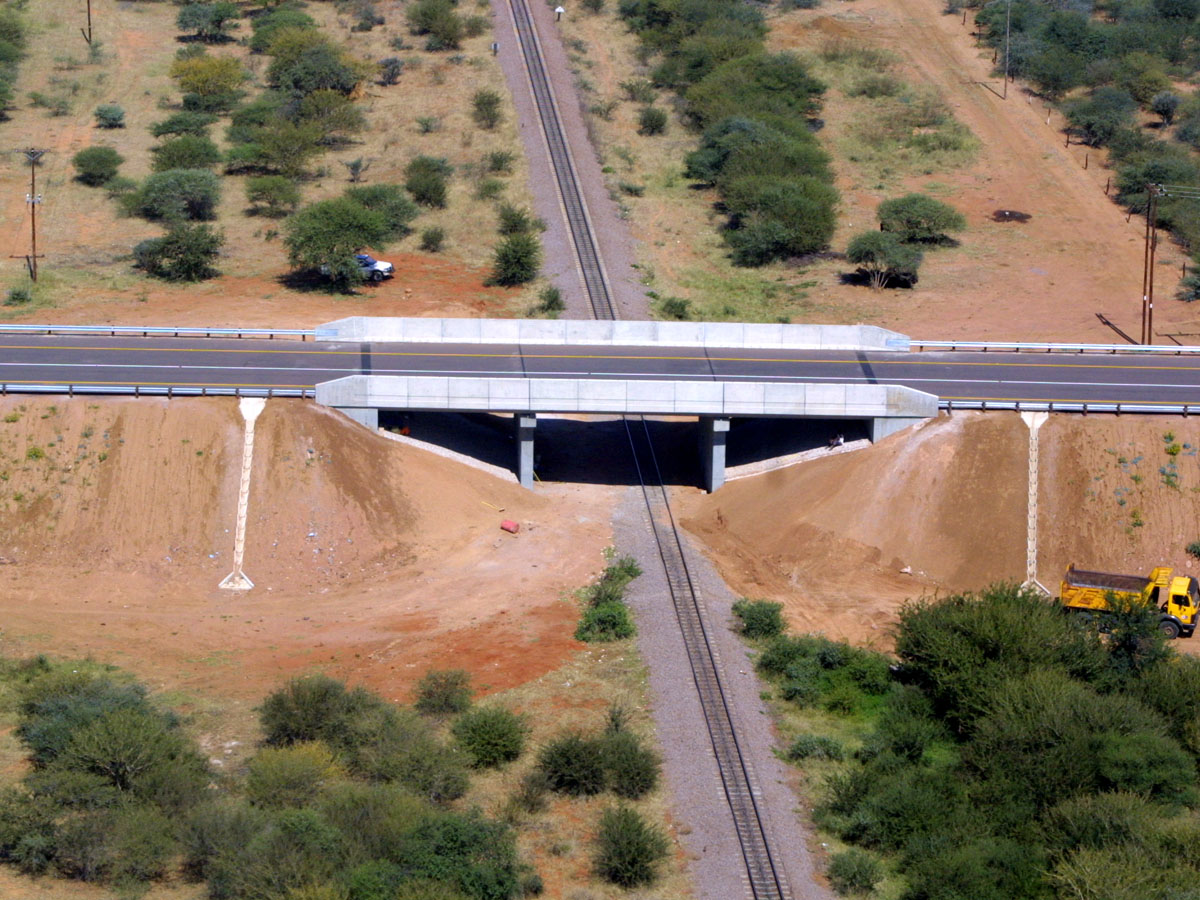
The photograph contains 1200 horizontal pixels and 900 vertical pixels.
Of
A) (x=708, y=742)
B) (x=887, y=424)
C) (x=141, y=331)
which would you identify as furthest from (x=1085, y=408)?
(x=141, y=331)

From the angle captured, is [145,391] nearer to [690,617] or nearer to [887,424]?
[690,617]

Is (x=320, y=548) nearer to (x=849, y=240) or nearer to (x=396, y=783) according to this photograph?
(x=396, y=783)

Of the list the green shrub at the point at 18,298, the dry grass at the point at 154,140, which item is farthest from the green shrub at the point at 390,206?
the green shrub at the point at 18,298

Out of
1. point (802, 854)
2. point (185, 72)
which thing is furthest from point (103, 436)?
point (185, 72)

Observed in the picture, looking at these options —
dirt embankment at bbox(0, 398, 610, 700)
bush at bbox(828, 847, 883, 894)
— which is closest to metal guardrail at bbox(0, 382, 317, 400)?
dirt embankment at bbox(0, 398, 610, 700)

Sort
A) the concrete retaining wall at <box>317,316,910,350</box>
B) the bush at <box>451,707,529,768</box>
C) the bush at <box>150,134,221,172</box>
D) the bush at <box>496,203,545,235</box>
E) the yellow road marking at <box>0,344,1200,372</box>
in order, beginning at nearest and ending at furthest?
the bush at <box>451,707,529,768</box> < the yellow road marking at <box>0,344,1200,372</box> < the concrete retaining wall at <box>317,316,910,350</box> < the bush at <box>496,203,545,235</box> < the bush at <box>150,134,221,172</box>

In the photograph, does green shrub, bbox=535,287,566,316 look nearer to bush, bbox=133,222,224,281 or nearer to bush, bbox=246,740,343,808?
bush, bbox=133,222,224,281
